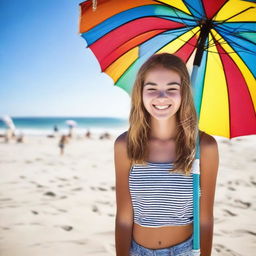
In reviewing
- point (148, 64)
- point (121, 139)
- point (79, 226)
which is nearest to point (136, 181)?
point (121, 139)

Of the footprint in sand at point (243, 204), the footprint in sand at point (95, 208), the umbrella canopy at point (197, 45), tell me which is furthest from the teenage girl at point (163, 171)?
the footprint in sand at point (243, 204)

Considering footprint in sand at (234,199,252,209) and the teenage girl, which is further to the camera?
footprint in sand at (234,199,252,209)

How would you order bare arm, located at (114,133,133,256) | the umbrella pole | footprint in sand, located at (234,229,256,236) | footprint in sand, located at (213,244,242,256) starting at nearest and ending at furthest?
the umbrella pole < bare arm, located at (114,133,133,256) < footprint in sand, located at (213,244,242,256) < footprint in sand, located at (234,229,256,236)

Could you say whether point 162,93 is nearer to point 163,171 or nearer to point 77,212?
point 163,171

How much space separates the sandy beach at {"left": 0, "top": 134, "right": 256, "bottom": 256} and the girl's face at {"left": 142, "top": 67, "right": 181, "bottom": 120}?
2.19 m

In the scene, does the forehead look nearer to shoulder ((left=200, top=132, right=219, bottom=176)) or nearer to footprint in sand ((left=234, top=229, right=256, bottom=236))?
shoulder ((left=200, top=132, right=219, bottom=176))

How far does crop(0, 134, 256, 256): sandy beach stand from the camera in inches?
127

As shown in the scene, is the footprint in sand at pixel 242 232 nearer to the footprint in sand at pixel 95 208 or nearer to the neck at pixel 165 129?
the footprint in sand at pixel 95 208

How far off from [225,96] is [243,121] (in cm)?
27

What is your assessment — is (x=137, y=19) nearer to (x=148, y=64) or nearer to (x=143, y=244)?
(x=148, y=64)

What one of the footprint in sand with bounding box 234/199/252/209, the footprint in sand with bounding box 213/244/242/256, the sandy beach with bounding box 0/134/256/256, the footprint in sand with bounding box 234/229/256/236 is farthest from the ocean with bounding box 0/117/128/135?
the footprint in sand with bounding box 213/244/242/256

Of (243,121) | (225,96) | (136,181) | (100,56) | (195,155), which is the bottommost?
(136,181)

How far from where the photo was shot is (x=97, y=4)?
73.0 inches

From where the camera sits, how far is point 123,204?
68.8 inches
